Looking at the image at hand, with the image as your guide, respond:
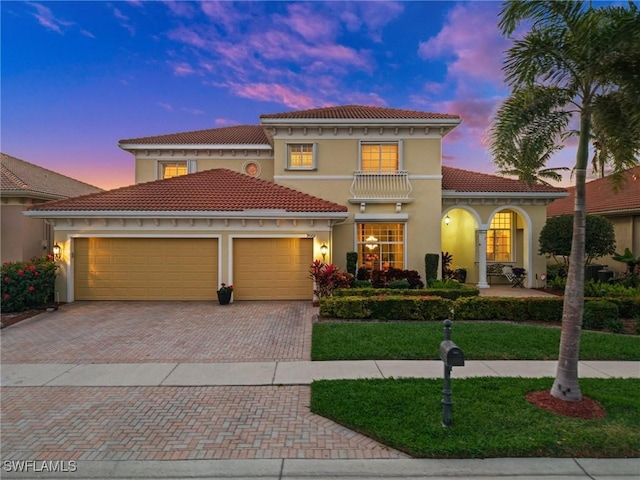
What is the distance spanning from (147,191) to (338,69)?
11386 millimetres

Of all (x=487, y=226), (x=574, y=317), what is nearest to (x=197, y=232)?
(x=574, y=317)

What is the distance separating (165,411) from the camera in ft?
15.5

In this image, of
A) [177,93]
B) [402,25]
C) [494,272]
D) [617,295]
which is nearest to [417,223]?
[494,272]

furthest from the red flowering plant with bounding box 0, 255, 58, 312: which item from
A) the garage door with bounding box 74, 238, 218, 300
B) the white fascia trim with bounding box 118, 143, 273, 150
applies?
the white fascia trim with bounding box 118, 143, 273, 150

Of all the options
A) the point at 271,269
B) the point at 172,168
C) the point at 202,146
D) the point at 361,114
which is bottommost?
the point at 271,269

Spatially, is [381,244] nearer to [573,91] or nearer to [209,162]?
[209,162]

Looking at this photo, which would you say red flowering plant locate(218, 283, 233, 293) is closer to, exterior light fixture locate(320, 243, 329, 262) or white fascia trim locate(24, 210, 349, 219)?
white fascia trim locate(24, 210, 349, 219)

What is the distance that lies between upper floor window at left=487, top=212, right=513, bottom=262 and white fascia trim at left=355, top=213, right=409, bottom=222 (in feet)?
18.3

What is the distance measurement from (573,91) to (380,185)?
978 centimetres

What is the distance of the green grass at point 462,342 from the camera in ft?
22.4

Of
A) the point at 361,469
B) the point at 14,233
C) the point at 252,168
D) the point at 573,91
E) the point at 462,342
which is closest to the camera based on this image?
the point at 361,469

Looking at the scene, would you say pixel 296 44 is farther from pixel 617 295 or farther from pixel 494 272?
pixel 617 295

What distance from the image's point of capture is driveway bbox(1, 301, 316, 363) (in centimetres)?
703

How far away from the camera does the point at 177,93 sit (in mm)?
17844
